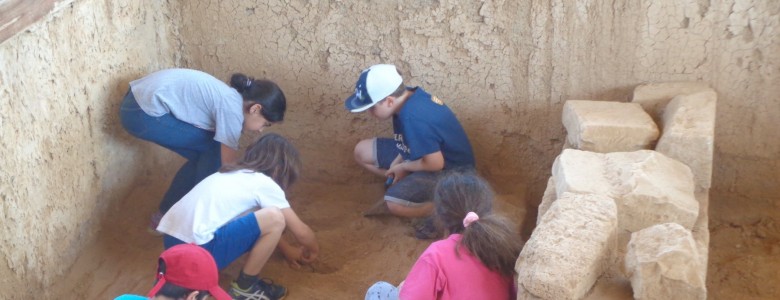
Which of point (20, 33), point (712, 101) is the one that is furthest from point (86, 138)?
point (712, 101)

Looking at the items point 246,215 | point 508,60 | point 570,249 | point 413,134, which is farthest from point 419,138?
point 570,249

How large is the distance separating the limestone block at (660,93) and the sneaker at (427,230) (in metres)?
1.09

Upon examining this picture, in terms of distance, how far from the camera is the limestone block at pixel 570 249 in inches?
89.7

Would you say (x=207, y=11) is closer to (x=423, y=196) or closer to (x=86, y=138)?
(x=86, y=138)

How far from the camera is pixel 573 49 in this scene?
12.5 ft

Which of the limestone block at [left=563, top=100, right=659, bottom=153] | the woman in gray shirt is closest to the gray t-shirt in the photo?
the woman in gray shirt

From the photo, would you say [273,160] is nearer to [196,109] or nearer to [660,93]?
[196,109]

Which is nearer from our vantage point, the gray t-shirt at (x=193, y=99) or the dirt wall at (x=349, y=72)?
the dirt wall at (x=349, y=72)

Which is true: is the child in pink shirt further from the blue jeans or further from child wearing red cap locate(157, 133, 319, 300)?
the blue jeans

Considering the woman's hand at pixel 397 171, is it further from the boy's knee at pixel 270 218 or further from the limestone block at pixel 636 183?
the limestone block at pixel 636 183

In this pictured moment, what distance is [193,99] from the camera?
3.85m

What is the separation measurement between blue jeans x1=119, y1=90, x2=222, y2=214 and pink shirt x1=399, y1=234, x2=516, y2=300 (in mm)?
1655

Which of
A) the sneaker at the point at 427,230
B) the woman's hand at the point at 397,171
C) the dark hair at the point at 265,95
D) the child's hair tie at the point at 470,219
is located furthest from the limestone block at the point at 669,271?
the dark hair at the point at 265,95

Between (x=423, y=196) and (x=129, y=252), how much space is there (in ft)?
Answer: 4.70
